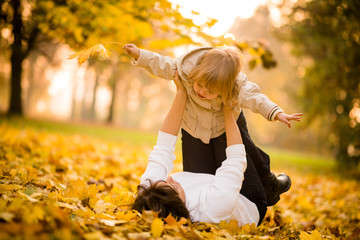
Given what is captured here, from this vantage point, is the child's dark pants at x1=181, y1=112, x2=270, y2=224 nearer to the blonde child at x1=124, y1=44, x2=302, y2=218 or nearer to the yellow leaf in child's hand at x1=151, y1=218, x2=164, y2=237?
the blonde child at x1=124, y1=44, x2=302, y2=218

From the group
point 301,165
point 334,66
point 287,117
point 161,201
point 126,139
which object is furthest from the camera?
point 126,139

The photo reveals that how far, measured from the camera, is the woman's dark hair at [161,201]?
2062mm

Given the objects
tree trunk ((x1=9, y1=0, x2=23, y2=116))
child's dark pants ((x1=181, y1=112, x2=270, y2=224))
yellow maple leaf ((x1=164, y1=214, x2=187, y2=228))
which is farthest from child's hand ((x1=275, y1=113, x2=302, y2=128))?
tree trunk ((x1=9, y1=0, x2=23, y2=116))

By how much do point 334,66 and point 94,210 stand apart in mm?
7874

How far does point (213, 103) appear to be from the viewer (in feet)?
8.44

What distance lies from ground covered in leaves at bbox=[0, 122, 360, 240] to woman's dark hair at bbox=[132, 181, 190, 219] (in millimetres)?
97

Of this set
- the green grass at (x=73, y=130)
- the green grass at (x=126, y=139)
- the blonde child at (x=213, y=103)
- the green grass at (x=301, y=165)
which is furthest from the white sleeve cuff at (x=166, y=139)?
the green grass at (x=301, y=165)

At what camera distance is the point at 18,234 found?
4.32ft

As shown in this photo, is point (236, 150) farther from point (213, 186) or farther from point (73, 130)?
point (73, 130)

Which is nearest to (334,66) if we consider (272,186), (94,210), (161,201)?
(272,186)

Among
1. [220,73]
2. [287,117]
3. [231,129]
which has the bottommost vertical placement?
[231,129]

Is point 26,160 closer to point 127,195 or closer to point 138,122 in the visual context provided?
point 127,195

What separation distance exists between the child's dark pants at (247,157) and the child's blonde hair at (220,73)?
1.36 ft

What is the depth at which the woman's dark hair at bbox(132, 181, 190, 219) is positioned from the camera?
81.2 inches
